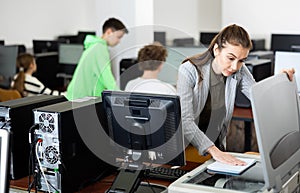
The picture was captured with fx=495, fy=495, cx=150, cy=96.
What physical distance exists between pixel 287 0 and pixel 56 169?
4.64 m

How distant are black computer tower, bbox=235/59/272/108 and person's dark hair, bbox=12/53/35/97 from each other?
187cm

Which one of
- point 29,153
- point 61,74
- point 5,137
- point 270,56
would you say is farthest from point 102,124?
point 61,74

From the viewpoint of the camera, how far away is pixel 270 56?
14.7 ft

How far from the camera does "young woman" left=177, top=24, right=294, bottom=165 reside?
211 centimetres

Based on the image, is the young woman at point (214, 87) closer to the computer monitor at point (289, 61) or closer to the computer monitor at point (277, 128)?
the computer monitor at point (277, 128)

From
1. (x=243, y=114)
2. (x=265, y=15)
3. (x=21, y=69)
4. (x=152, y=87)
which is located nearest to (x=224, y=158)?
(x=152, y=87)

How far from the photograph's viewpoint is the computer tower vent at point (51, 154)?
2039 millimetres

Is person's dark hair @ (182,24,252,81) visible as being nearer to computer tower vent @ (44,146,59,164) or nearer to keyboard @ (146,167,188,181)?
keyboard @ (146,167,188,181)

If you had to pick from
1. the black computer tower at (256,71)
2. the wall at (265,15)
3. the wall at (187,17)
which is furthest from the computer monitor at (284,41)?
the black computer tower at (256,71)

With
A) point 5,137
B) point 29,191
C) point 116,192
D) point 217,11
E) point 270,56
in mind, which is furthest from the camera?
point 217,11

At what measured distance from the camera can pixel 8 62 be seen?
4672mm

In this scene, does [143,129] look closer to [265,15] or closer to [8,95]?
[8,95]

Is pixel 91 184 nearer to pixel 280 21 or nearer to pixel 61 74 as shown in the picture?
pixel 61 74

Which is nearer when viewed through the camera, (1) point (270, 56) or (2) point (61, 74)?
(1) point (270, 56)
